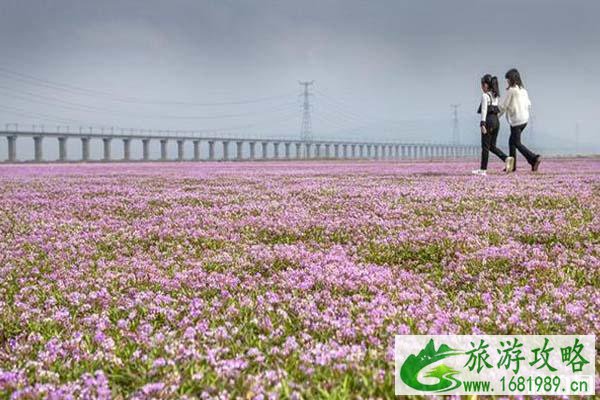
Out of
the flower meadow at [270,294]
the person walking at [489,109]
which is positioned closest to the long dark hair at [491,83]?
the person walking at [489,109]

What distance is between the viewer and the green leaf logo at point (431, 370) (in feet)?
10.4

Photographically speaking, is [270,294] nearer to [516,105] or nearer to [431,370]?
[431,370]

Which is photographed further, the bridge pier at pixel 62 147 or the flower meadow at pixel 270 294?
the bridge pier at pixel 62 147

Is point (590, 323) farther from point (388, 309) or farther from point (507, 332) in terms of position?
point (388, 309)

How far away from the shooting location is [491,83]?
21.5 meters

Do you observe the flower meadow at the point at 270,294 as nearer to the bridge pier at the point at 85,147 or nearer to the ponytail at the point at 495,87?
the ponytail at the point at 495,87

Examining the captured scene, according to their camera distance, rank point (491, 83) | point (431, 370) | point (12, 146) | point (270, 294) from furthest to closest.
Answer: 1. point (12, 146)
2. point (491, 83)
3. point (270, 294)
4. point (431, 370)

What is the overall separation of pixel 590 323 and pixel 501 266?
2190 mm

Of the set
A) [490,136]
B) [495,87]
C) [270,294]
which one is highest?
[495,87]

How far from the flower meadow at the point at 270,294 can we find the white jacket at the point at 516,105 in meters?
11.9

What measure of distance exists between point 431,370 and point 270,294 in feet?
7.88

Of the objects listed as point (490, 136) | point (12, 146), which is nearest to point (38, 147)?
point (12, 146)

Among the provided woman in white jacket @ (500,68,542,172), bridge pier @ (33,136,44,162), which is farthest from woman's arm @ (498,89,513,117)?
bridge pier @ (33,136,44,162)

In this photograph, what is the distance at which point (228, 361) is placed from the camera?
362 centimetres
